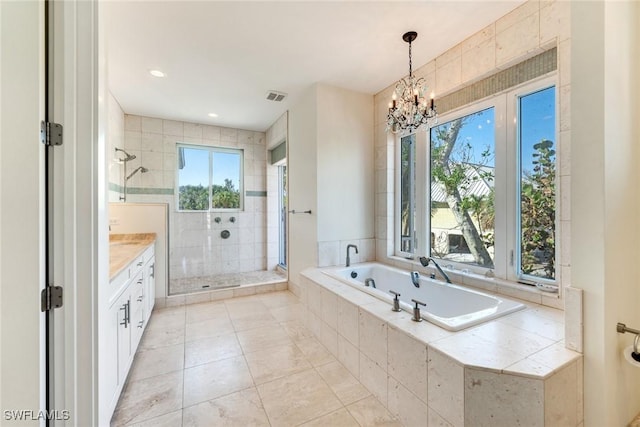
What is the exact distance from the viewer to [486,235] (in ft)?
7.45

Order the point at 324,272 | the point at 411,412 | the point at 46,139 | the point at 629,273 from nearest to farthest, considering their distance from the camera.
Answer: the point at 46,139
the point at 629,273
the point at 411,412
the point at 324,272

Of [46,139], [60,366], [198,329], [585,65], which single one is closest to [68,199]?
[46,139]

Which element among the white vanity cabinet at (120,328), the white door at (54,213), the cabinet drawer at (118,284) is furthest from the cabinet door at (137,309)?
the white door at (54,213)

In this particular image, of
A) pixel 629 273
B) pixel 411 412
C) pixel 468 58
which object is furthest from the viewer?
pixel 468 58

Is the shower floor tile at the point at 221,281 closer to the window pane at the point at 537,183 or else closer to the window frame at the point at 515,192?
the window frame at the point at 515,192

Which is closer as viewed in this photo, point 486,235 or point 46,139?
point 46,139

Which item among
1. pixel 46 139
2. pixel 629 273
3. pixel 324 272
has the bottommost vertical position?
pixel 324 272

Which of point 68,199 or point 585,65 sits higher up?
point 585,65

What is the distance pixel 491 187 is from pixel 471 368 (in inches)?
62.6

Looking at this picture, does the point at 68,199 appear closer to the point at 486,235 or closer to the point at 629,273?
the point at 629,273

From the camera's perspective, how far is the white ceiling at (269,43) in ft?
6.23

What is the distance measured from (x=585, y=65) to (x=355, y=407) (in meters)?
2.13

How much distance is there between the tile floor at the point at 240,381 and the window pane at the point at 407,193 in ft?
4.90

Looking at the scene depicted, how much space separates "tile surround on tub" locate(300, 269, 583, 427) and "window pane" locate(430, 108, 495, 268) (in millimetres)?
723
